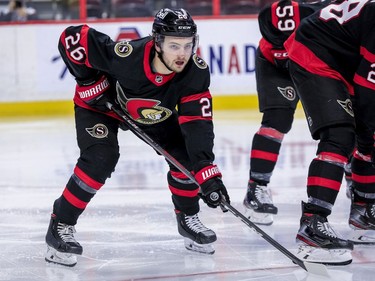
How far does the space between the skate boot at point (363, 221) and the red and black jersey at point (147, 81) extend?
778 millimetres

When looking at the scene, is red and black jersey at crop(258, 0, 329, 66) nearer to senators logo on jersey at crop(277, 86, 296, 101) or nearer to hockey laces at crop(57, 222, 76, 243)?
senators logo on jersey at crop(277, 86, 296, 101)

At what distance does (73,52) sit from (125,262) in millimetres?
821

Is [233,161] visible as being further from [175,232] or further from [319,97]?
[319,97]

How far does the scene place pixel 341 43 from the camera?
3146mm

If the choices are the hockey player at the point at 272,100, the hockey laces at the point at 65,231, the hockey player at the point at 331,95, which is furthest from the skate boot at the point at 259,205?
the hockey laces at the point at 65,231

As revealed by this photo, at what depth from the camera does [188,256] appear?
11.1ft

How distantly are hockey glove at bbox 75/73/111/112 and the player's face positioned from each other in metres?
0.35

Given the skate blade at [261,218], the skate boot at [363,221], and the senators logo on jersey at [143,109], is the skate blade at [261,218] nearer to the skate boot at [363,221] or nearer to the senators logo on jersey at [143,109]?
the skate boot at [363,221]

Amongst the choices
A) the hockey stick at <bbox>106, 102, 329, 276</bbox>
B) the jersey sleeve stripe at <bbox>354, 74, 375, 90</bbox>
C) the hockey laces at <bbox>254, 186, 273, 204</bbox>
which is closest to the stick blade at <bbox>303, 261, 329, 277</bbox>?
the hockey stick at <bbox>106, 102, 329, 276</bbox>

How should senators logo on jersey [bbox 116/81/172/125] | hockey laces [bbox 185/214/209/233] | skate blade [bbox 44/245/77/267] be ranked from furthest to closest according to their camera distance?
hockey laces [bbox 185/214/209/233] < senators logo on jersey [bbox 116/81/172/125] < skate blade [bbox 44/245/77/267]

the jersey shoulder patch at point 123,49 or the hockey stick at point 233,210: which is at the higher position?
the jersey shoulder patch at point 123,49

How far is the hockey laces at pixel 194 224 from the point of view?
11.4ft

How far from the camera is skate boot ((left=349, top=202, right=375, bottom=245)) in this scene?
3.59m

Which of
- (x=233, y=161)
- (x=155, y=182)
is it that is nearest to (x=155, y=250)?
(x=155, y=182)
